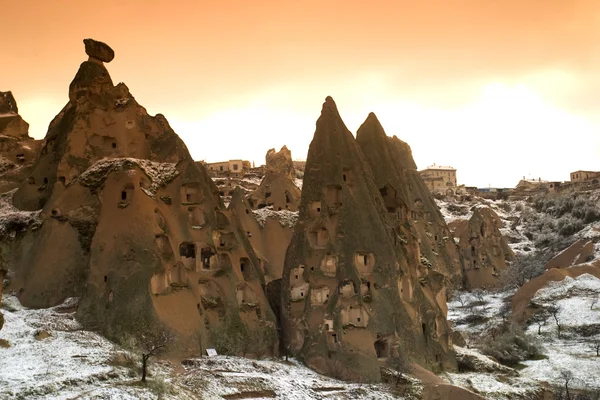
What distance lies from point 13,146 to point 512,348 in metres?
52.8

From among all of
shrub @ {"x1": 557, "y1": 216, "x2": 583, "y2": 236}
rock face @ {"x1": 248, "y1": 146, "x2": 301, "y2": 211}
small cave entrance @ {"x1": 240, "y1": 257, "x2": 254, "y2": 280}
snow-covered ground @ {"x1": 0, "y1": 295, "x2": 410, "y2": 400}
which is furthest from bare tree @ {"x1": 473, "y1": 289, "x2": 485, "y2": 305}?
snow-covered ground @ {"x1": 0, "y1": 295, "x2": 410, "y2": 400}

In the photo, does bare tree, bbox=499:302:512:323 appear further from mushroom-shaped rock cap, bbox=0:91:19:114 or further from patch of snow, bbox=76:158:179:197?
mushroom-shaped rock cap, bbox=0:91:19:114

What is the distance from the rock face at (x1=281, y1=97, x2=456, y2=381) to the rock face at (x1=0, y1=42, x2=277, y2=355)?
12.1 feet

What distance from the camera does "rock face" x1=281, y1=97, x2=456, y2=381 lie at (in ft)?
172

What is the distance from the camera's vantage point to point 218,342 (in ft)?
168

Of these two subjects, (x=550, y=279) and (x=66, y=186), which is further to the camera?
(x=550, y=279)

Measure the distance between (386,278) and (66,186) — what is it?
27.1 meters

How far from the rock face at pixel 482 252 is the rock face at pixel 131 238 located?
54.5 m

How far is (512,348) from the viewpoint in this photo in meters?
63.7

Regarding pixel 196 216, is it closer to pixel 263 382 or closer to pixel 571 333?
pixel 263 382

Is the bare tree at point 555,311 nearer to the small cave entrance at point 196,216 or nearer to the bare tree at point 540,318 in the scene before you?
the bare tree at point 540,318

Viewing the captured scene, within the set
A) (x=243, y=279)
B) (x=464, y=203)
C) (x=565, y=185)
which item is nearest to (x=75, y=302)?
(x=243, y=279)

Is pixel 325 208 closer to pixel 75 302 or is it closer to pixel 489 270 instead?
pixel 75 302

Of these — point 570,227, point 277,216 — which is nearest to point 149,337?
point 277,216
